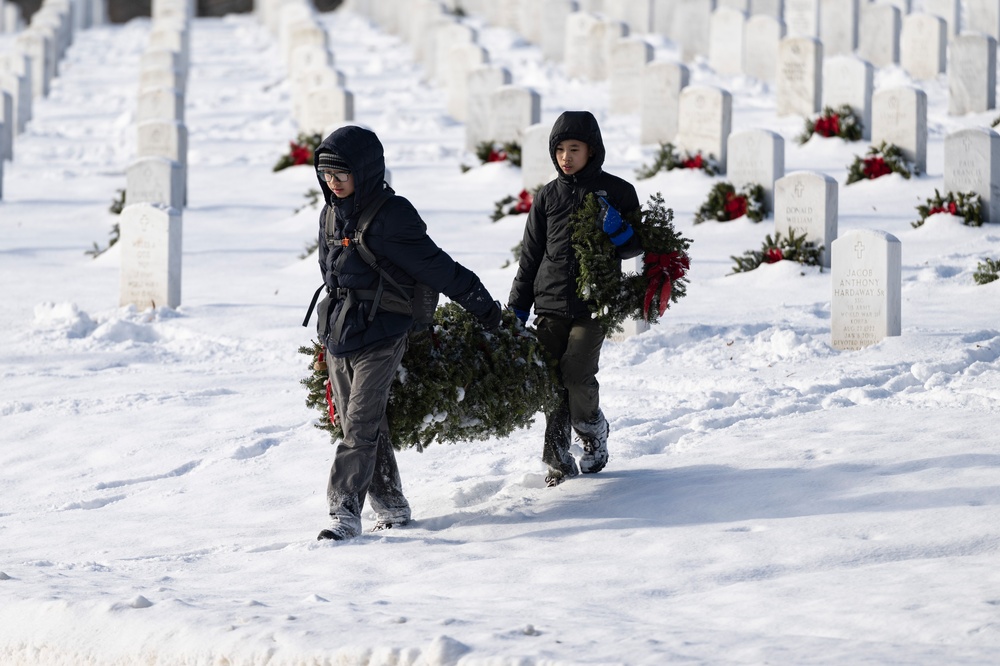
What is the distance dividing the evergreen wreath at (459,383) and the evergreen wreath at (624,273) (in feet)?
1.19

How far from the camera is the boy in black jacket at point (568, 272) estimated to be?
6598 millimetres

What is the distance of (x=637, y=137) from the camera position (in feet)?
60.3

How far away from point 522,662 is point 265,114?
65.2ft

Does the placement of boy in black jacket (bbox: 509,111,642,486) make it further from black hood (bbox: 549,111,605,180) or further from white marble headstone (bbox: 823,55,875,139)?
white marble headstone (bbox: 823,55,875,139)

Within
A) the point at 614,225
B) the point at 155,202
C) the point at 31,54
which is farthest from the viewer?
the point at 31,54

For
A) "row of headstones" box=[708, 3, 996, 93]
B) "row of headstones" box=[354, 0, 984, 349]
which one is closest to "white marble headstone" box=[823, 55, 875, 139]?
"row of headstones" box=[354, 0, 984, 349]

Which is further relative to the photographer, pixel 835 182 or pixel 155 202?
pixel 155 202

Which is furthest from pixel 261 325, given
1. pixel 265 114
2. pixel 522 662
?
pixel 265 114

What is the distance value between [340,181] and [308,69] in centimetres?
1656

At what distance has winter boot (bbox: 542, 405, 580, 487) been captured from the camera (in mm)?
6844

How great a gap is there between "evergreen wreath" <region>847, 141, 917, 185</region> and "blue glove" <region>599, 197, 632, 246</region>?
9036 millimetres

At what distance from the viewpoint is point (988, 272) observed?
1097cm

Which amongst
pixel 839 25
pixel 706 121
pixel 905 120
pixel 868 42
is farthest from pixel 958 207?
pixel 839 25

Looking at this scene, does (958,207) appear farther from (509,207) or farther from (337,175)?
(337,175)
